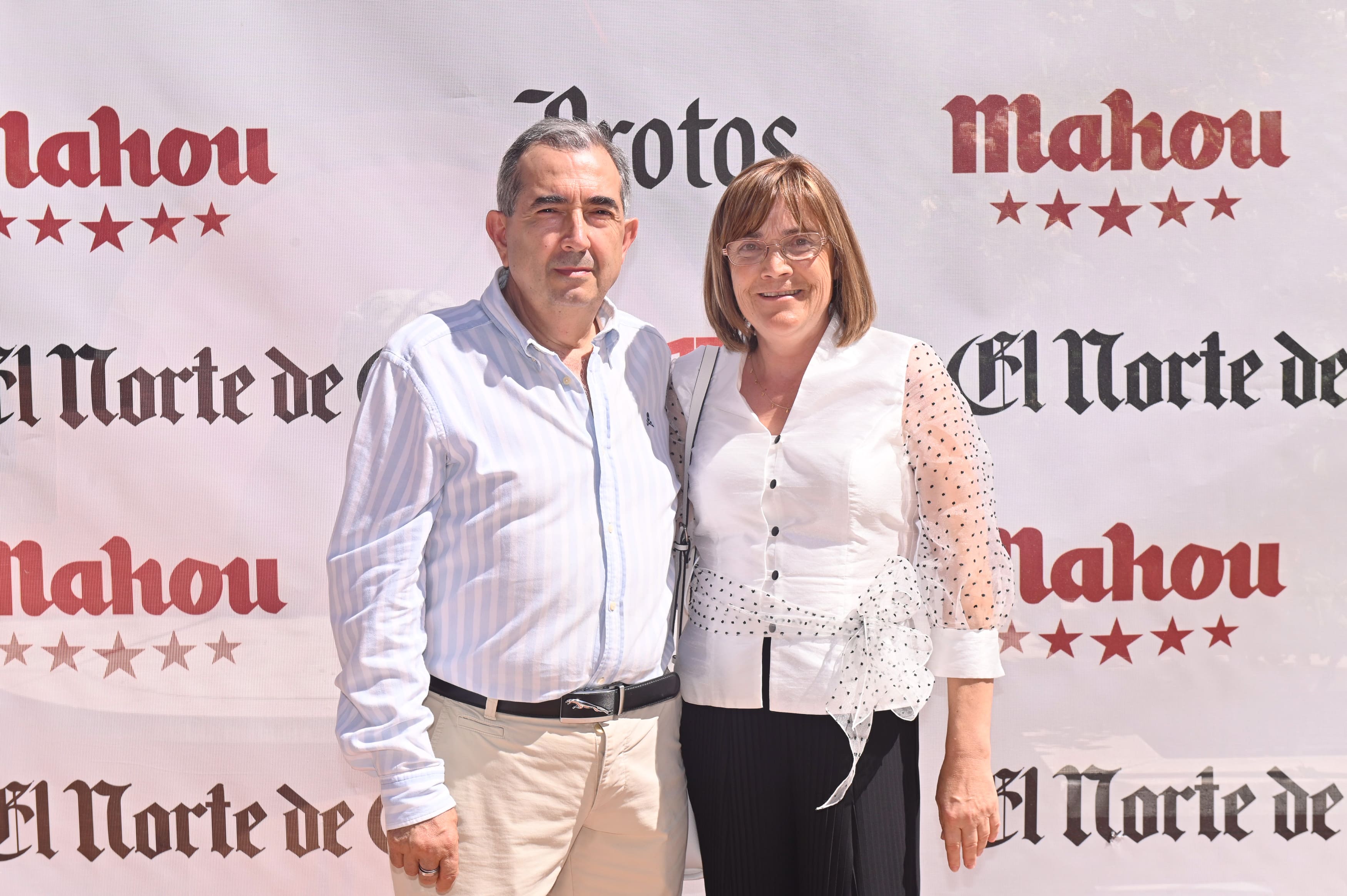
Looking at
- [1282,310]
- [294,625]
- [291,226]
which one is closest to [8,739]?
[294,625]

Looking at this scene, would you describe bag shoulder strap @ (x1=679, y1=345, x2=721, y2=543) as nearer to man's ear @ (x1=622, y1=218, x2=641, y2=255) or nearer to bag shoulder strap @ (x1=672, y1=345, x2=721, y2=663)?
bag shoulder strap @ (x1=672, y1=345, x2=721, y2=663)

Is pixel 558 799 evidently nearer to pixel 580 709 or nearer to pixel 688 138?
pixel 580 709

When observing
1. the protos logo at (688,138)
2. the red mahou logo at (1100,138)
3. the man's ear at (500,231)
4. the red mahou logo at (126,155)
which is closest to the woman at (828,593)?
the man's ear at (500,231)

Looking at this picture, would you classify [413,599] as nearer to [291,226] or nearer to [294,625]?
[294,625]

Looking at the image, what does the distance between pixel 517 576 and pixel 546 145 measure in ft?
2.16

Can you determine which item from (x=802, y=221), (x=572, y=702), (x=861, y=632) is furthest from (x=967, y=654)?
(x=802, y=221)

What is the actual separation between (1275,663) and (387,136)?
2.28 m

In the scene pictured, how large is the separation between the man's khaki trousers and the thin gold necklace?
0.50 m

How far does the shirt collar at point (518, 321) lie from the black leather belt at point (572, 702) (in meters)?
0.51

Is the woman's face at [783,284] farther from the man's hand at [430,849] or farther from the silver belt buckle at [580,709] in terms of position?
the man's hand at [430,849]

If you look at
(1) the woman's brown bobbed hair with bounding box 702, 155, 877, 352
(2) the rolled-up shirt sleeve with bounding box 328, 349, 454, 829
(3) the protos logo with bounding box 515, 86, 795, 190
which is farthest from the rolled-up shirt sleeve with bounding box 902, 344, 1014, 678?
(3) the protos logo with bounding box 515, 86, 795, 190

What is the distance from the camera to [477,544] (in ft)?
5.10

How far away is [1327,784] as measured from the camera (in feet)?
7.80

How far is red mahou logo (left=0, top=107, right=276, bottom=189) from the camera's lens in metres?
2.30
